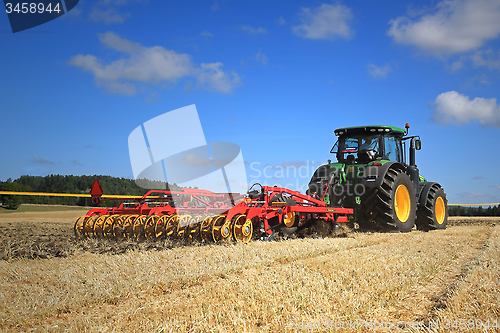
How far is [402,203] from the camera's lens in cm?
847

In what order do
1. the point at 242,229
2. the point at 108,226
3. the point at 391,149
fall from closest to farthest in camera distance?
1. the point at 242,229
2. the point at 108,226
3. the point at 391,149

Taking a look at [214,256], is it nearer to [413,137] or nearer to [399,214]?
[399,214]

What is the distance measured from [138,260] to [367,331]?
3.08 metres

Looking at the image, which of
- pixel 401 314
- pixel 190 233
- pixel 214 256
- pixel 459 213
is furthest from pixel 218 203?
pixel 459 213

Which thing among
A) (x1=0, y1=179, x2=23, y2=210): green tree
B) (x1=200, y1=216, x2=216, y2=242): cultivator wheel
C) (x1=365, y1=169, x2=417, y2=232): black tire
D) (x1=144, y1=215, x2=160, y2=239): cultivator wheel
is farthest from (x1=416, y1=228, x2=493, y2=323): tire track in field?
(x1=0, y1=179, x2=23, y2=210): green tree

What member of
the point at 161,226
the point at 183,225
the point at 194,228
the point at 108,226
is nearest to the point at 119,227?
the point at 108,226

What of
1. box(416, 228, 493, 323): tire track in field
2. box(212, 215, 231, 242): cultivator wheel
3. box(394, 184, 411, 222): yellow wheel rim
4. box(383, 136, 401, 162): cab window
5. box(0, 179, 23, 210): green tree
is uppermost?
box(383, 136, 401, 162): cab window

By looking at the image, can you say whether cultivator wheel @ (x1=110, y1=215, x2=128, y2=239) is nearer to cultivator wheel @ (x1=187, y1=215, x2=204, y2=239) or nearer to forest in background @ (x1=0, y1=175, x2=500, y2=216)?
cultivator wheel @ (x1=187, y1=215, x2=204, y2=239)

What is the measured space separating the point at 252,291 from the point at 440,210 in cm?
902

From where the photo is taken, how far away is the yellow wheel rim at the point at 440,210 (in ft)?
33.2

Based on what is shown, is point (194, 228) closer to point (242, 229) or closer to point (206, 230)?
point (206, 230)

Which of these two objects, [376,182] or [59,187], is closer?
[376,182]

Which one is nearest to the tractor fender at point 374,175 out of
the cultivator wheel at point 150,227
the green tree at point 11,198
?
the cultivator wheel at point 150,227

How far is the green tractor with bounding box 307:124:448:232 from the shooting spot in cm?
772
